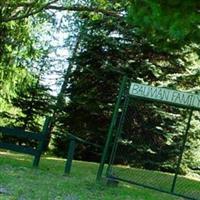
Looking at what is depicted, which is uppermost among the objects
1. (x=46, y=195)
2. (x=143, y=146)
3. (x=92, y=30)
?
(x=92, y=30)

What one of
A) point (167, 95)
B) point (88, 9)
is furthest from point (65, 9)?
point (167, 95)

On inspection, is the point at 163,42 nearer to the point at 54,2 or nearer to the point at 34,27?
the point at 54,2

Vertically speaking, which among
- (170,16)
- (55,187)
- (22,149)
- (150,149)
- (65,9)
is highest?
(65,9)

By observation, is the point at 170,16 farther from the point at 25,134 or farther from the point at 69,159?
the point at 25,134

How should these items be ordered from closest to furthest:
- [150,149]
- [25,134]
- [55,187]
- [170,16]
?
[170,16] < [55,187] < [25,134] < [150,149]

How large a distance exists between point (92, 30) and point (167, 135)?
5.66 metres

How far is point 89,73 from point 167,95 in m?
9.70

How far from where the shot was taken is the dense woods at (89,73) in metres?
15.4

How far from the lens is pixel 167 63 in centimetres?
1816

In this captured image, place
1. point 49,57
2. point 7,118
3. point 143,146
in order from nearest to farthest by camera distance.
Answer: point 143,146 → point 7,118 → point 49,57

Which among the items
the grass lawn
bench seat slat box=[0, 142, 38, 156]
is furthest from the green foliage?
bench seat slat box=[0, 142, 38, 156]

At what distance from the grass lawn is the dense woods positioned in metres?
3.47

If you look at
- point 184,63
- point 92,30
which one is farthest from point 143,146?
point 92,30

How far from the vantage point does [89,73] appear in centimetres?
1902
